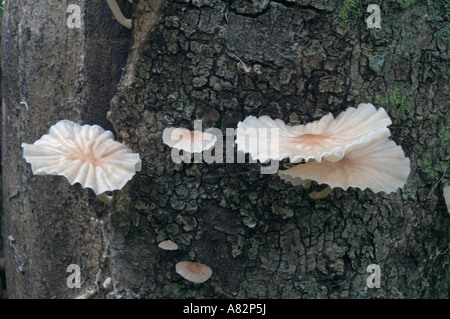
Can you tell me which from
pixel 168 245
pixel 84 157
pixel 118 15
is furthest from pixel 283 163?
pixel 118 15

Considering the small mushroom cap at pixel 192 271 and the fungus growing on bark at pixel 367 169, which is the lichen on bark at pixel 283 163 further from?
the fungus growing on bark at pixel 367 169

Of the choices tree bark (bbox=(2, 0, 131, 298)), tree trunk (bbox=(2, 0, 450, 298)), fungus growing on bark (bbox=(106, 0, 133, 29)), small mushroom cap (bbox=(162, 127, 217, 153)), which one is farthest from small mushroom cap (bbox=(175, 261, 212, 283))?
fungus growing on bark (bbox=(106, 0, 133, 29))

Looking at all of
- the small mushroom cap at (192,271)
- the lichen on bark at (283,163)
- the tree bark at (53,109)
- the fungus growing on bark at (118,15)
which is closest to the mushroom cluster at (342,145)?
the lichen on bark at (283,163)

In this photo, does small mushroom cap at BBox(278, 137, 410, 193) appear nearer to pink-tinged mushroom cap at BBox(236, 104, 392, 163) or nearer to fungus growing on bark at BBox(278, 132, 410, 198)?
fungus growing on bark at BBox(278, 132, 410, 198)

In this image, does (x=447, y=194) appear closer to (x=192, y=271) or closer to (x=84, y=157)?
(x=192, y=271)

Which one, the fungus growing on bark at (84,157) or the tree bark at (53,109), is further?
the tree bark at (53,109)
